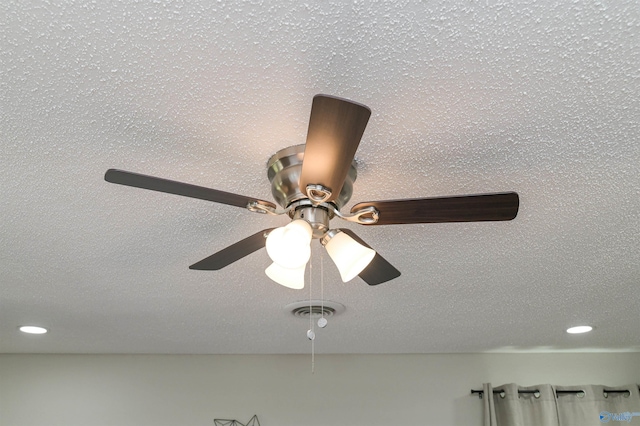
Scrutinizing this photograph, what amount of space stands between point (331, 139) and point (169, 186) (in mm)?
356

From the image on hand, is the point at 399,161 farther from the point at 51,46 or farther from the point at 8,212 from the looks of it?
the point at 8,212

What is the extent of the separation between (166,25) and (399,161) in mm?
629

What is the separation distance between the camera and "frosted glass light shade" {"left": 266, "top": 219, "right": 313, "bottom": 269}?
943 mm

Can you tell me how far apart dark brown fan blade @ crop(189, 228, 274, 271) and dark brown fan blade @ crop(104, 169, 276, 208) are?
5.3 inches

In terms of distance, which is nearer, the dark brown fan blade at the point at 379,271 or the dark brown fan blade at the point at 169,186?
the dark brown fan blade at the point at 169,186

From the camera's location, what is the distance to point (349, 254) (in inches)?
41.2

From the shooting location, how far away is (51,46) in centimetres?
90

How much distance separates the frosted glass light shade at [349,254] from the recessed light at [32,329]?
2.36 metres

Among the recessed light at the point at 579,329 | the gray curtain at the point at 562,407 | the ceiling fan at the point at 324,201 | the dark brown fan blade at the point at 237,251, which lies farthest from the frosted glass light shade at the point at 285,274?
the gray curtain at the point at 562,407

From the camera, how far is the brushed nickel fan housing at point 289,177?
114 cm

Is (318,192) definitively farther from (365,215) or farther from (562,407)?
(562,407)

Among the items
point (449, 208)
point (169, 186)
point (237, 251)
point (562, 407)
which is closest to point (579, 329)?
point (562, 407)

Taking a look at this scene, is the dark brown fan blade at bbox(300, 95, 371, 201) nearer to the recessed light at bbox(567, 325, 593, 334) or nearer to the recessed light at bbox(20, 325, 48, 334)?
the recessed light at bbox(567, 325, 593, 334)

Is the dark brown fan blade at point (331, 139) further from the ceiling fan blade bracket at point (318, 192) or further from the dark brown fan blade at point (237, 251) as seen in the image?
the dark brown fan blade at point (237, 251)
